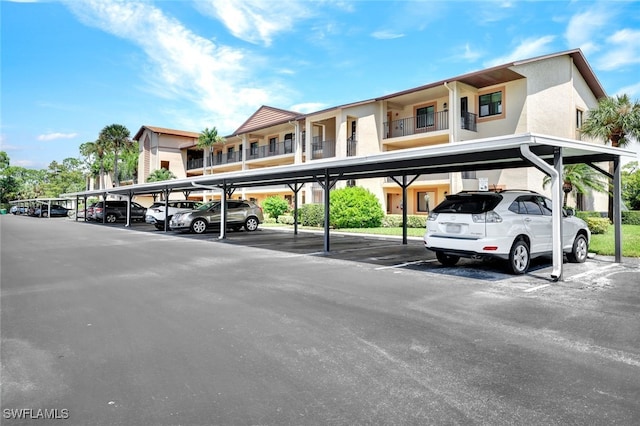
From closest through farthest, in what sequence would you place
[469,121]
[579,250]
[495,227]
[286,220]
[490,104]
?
[495,227] < [579,250] < [469,121] < [490,104] < [286,220]

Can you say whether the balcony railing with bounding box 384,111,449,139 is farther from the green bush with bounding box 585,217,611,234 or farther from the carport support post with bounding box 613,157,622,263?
the carport support post with bounding box 613,157,622,263

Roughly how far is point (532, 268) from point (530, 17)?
841 cm

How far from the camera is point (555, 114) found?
2178 cm

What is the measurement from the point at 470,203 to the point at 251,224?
52.5ft

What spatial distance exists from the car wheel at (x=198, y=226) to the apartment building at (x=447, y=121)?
10.5m

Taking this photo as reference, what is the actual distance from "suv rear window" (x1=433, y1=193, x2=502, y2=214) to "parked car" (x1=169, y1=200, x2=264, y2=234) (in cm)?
1446

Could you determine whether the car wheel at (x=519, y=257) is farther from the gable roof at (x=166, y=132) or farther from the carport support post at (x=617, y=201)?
the gable roof at (x=166, y=132)

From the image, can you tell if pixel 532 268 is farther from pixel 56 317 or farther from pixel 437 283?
pixel 56 317

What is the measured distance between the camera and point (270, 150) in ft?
128

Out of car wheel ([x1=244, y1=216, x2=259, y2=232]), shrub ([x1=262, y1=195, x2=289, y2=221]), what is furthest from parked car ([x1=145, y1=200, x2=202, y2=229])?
shrub ([x1=262, y1=195, x2=289, y2=221])

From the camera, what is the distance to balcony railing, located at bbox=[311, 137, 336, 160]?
3084 centimetres

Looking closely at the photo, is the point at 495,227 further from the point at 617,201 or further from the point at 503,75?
the point at 503,75

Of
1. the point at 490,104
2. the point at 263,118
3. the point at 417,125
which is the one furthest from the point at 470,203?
the point at 263,118

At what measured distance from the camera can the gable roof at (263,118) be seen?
3703 cm
